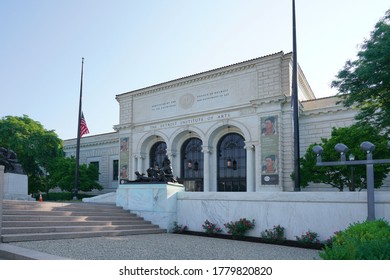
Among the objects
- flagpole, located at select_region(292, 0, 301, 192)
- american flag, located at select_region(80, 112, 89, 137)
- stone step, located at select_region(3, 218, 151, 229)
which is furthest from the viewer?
american flag, located at select_region(80, 112, 89, 137)

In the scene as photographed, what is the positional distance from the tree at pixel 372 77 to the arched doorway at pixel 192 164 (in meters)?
19.3

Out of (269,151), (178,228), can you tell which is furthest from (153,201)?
(269,151)

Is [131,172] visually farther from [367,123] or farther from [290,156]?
[367,123]

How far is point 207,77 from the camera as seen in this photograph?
3406 centimetres

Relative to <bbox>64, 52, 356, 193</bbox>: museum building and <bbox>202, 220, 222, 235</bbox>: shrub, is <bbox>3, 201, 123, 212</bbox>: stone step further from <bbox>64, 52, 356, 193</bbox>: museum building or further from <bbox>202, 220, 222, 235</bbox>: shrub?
<bbox>64, 52, 356, 193</bbox>: museum building

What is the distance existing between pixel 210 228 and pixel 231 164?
58.9ft

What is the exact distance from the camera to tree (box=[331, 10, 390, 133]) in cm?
1477

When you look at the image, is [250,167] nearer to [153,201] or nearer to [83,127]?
[153,201]

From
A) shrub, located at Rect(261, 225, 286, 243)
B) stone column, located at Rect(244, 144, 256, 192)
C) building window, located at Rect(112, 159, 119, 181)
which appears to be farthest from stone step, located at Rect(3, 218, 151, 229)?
building window, located at Rect(112, 159, 119, 181)

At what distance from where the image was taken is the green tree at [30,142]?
37938mm

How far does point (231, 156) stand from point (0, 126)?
22750 mm

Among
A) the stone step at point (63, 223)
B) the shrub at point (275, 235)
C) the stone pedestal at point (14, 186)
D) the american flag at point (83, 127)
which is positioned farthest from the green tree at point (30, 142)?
the shrub at point (275, 235)

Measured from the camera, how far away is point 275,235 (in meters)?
13.7

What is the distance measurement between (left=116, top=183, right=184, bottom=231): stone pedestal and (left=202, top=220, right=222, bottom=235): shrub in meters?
1.91
